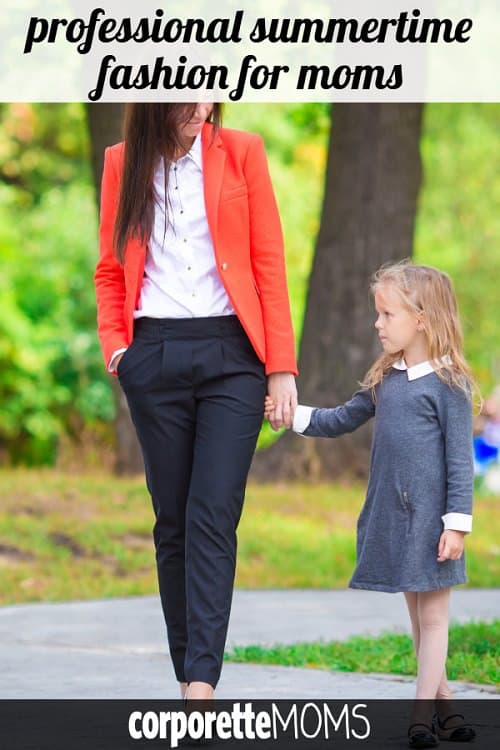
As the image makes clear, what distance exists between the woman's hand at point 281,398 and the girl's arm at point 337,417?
0.20 ft

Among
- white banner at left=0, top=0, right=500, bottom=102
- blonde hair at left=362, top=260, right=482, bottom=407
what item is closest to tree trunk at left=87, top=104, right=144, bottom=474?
white banner at left=0, top=0, right=500, bottom=102

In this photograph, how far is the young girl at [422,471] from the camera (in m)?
4.71

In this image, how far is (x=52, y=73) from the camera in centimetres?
2036

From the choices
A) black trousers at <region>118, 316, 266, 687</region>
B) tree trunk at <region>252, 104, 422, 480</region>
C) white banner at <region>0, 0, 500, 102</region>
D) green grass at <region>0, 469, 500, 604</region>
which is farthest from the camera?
tree trunk at <region>252, 104, 422, 480</region>

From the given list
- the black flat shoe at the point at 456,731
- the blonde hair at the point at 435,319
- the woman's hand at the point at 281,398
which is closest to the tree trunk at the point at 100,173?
the woman's hand at the point at 281,398

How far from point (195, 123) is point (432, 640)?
1.80 meters

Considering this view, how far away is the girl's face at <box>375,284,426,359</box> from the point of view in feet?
16.0

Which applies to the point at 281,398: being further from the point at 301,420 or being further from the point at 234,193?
the point at 234,193

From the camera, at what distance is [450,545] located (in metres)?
4.64

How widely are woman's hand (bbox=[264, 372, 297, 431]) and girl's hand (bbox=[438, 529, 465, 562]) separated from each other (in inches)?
25.9

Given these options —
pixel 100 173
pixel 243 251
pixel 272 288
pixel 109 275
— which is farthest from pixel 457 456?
pixel 100 173

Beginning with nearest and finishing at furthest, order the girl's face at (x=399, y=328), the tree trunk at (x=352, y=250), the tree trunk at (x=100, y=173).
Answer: the girl's face at (x=399, y=328), the tree trunk at (x=352, y=250), the tree trunk at (x=100, y=173)

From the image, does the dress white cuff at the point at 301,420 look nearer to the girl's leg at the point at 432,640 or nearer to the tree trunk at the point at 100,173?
the girl's leg at the point at 432,640

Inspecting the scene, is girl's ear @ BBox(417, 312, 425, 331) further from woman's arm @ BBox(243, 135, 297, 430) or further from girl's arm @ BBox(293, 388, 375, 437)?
woman's arm @ BBox(243, 135, 297, 430)
